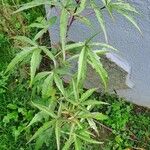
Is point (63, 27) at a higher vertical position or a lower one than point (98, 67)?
higher

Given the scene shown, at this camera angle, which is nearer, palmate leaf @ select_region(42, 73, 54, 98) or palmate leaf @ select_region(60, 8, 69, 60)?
palmate leaf @ select_region(60, 8, 69, 60)

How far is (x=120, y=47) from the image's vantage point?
10.1 ft

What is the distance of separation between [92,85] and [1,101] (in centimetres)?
A: 73

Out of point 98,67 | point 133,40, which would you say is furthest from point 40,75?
point 133,40

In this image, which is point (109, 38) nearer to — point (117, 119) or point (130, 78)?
point (130, 78)

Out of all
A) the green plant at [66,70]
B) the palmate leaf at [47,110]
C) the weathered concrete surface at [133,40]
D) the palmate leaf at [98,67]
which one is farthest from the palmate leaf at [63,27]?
the weathered concrete surface at [133,40]

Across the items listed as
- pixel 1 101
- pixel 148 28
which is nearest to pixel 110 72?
pixel 148 28

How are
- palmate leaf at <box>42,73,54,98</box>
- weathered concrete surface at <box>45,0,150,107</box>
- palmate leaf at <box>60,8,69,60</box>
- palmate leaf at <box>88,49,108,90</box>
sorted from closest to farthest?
palmate leaf at <box>60,8,69,60</box> → palmate leaf at <box>88,49,108,90</box> → palmate leaf at <box>42,73,54,98</box> → weathered concrete surface at <box>45,0,150,107</box>

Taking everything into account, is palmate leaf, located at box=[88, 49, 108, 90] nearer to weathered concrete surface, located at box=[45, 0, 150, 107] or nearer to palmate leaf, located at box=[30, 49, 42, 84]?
palmate leaf, located at box=[30, 49, 42, 84]

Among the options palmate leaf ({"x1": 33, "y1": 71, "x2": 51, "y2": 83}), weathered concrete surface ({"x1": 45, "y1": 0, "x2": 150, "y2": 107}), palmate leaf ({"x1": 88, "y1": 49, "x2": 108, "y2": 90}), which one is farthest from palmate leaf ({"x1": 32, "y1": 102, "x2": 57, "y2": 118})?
weathered concrete surface ({"x1": 45, "y1": 0, "x2": 150, "y2": 107})

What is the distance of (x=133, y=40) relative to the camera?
296 centimetres

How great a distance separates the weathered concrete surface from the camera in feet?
9.15

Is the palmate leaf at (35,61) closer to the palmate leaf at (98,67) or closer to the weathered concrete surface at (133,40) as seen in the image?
the palmate leaf at (98,67)

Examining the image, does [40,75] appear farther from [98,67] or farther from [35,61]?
[98,67]
